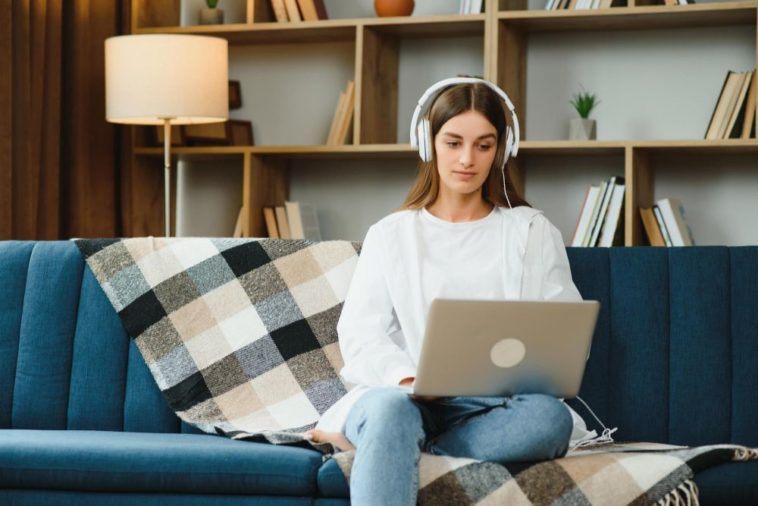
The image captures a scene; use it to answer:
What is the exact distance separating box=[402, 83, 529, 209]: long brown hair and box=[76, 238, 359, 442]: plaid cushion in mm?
240

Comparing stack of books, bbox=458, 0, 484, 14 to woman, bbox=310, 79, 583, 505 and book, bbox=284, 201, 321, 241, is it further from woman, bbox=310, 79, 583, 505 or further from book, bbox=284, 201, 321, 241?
woman, bbox=310, 79, 583, 505

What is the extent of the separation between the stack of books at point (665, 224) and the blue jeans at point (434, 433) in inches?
60.4

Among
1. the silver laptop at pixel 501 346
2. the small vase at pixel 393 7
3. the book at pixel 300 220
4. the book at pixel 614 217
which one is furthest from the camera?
the book at pixel 300 220

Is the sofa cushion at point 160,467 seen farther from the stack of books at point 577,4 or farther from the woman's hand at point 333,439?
the stack of books at point 577,4

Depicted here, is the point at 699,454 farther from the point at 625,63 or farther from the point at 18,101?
the point at 18,101

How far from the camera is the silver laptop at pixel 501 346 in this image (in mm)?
1914

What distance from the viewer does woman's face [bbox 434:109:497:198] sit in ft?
7.66

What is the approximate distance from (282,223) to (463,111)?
1616mm

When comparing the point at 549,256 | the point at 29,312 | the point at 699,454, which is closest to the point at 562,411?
the point at 699,454

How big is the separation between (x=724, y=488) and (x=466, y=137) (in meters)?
0.81

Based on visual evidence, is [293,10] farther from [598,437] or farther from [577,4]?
[598,437]

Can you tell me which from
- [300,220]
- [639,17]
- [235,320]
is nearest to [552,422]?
[235,320]

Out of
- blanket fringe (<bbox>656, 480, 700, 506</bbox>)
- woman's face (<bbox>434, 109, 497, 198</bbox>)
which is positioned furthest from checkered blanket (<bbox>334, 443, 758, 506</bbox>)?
woman's face (<bbox>434, 109, 497, 198</bbox>)

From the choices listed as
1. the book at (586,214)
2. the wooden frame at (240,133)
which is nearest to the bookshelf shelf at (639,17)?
the book at (586,214)
